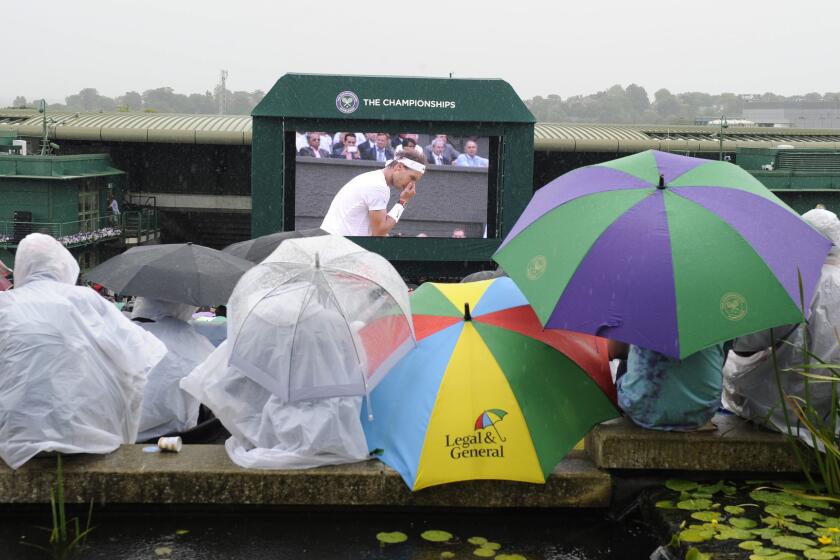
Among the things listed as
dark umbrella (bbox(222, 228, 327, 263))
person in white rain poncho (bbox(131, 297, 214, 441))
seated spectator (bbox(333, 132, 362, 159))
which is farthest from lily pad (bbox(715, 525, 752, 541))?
seated spectator (bbox(333, 132, 362, 159))

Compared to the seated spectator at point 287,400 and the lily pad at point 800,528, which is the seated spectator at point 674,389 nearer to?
the lily pad at point 800,528

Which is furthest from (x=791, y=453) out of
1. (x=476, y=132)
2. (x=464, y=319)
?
(x=476, y=132)

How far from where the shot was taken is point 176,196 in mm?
35594

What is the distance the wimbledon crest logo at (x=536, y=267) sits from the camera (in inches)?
164

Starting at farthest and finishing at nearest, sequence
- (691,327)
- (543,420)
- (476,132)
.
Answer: (476,132), (543,420), (691,327)

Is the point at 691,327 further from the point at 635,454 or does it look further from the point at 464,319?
the point at 464,319

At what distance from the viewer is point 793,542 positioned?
366 centimetres

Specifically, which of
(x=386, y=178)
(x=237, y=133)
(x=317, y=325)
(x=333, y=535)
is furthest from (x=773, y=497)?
(x=237, y=133)

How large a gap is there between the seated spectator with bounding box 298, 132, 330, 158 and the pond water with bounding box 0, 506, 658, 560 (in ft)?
61.1

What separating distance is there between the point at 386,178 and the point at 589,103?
79302 mm

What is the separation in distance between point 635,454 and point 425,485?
871 mm

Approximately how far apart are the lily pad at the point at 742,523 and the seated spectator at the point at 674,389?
518 mm

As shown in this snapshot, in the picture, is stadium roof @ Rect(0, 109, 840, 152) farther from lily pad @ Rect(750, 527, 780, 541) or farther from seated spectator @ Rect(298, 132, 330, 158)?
lily pad @ Rect(750, 527, 780, 541)

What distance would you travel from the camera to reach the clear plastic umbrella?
414cm
